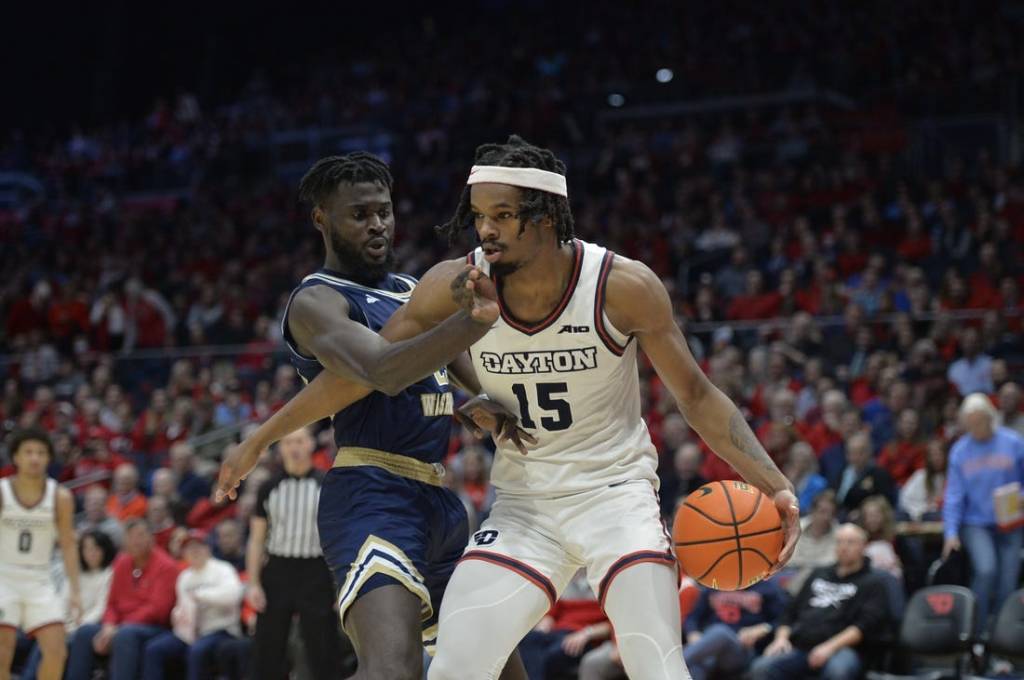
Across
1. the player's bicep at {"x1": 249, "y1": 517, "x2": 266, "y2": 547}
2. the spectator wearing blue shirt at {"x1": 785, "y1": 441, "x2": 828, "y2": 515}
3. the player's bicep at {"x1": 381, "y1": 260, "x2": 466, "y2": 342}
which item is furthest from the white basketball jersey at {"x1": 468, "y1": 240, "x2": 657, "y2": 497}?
the spectator wearing blue shirt at {"x1": 785, "y1": 441, "x2": 828, "y2": 515}

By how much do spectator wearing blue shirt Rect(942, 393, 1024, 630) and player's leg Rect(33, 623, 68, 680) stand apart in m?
6.00

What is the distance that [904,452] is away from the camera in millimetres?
10602

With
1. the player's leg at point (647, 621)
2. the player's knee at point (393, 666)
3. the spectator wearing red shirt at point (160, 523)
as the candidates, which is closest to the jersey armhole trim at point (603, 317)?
the player's leg at point (647, 621)

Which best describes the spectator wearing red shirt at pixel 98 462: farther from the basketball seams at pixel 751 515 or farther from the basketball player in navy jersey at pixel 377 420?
the basketball seams at pixel 751 515

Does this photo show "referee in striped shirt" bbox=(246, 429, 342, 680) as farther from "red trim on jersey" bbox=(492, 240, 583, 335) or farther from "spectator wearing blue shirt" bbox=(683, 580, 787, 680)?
"red trim on jersey" bbox=(492, 240, 583, 335)

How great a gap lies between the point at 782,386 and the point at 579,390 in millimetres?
7501

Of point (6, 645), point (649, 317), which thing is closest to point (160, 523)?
point (6, 645)

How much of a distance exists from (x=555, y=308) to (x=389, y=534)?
0.95 meters

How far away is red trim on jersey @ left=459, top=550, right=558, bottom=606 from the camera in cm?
429

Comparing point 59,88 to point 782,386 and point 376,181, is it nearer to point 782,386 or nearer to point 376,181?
point 782,386

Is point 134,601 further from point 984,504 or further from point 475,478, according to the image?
point 984,504

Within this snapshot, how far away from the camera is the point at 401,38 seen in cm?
2597

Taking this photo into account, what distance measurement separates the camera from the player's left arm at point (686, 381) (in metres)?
4.35

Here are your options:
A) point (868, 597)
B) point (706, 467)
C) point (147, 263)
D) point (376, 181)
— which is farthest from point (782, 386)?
point (147, 263)
